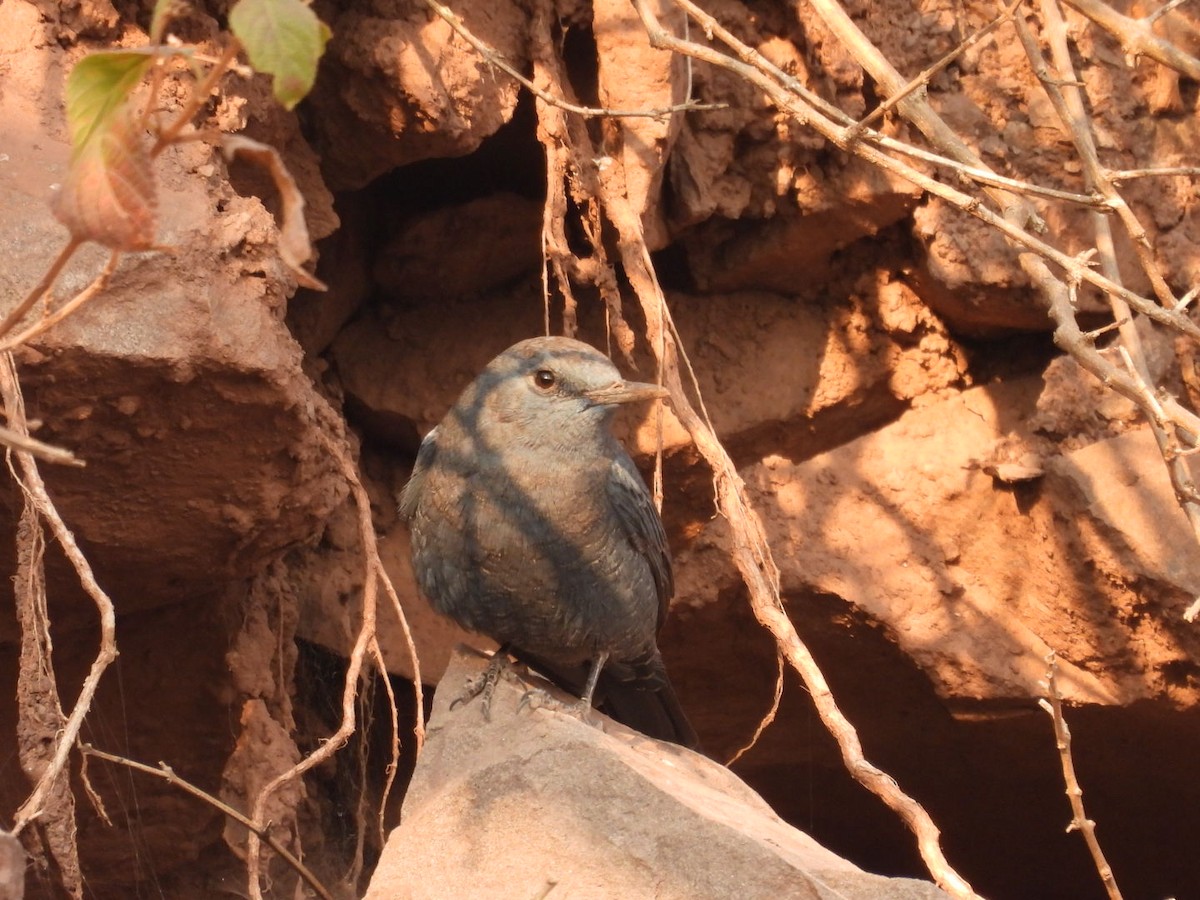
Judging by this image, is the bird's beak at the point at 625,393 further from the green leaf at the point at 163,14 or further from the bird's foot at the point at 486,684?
the green leaf at the point at 163,14

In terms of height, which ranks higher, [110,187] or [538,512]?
[110,187]

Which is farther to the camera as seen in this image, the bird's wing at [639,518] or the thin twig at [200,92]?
the bird's wing at [639,518]

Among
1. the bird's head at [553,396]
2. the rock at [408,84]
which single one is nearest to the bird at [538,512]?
the bird's head at [553,396]

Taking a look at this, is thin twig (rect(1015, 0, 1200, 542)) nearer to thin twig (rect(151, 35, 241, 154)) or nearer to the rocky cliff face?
the rocky cliff face

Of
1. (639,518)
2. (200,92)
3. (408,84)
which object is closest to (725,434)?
(639,518)

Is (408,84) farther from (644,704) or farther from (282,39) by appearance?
(282,39)

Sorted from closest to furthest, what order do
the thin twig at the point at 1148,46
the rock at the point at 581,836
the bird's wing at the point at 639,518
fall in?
the rock at the point at 581,836 → the thin twig at the point at 1148,46 → the bird's wing at the point at 639,518

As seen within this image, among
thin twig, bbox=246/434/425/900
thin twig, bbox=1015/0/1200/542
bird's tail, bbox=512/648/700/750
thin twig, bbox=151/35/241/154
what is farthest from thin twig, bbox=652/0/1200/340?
bird's tail, bbox=512/648/700/750
